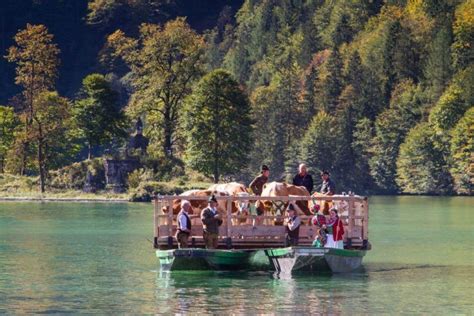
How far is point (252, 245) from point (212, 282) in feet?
9.51

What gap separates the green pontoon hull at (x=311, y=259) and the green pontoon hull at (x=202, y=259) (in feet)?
3.52

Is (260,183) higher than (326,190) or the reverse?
higher

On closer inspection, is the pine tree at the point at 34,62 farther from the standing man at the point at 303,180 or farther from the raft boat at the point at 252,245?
the raft boat at the point at 252,245

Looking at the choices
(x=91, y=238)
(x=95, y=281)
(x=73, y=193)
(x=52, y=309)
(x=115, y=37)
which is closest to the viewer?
(x=52, y=309)

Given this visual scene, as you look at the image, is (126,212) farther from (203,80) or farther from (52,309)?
(52,309)

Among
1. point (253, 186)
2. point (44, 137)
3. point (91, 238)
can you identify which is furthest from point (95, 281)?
point (44, 137)

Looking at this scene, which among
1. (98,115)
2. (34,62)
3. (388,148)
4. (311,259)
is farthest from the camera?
(388,148)

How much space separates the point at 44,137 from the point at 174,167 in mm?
18106

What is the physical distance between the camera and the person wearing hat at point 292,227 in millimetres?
48250

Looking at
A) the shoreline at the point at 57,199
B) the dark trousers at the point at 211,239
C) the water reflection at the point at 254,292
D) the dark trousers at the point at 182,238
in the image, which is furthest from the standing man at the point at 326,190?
the shoreline at the point at 57,199

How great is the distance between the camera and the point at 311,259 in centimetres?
4691

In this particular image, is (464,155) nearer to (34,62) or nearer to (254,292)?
(34,62)

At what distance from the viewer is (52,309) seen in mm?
A: 40656

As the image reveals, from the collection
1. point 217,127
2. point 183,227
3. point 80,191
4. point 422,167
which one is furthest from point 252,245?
point 422,167
